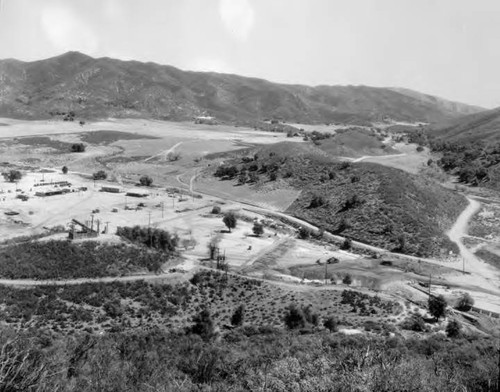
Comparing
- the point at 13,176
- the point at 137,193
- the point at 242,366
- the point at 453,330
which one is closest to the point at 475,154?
the point at 137,193

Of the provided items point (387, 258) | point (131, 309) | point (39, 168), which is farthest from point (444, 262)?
point (39, 168)

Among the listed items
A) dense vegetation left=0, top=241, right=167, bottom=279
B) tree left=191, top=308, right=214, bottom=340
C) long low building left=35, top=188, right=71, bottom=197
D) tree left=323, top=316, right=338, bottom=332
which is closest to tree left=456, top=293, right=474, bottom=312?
tree left=323, top=316, right=338, bottom=332

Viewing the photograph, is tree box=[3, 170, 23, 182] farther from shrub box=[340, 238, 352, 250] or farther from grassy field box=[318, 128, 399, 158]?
grassy field box=[318, 128, 399, 158]

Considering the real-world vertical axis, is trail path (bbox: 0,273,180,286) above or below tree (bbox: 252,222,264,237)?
above

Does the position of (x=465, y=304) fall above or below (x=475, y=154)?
below

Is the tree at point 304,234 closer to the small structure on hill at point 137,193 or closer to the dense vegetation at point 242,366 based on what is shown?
the small structure on hill at point 137,193

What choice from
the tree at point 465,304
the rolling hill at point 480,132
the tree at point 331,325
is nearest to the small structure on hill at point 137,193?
the tree at point 465,304

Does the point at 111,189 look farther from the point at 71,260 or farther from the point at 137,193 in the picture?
the point at 71,260
